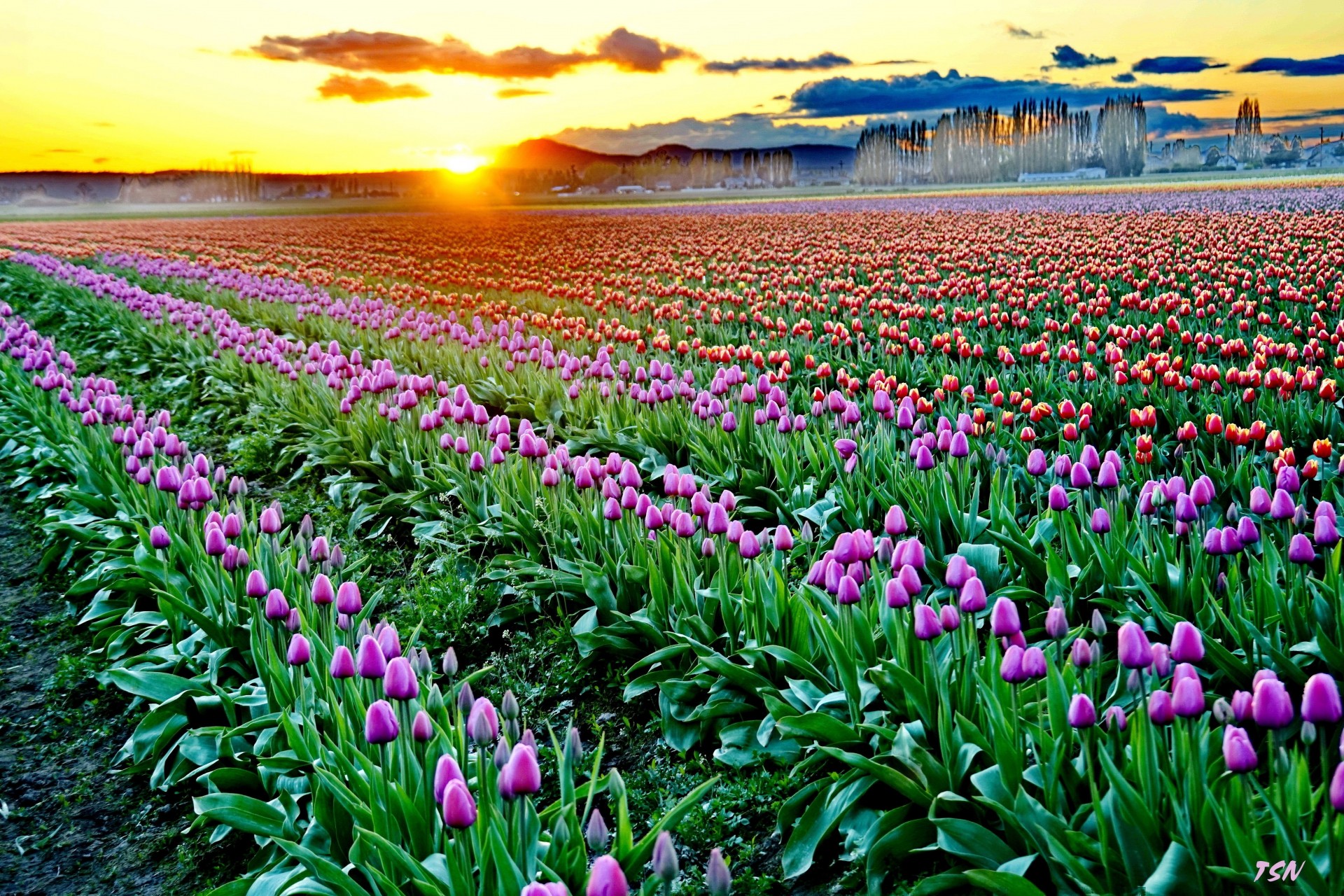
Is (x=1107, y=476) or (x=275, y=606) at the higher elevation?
(x=1107, y=476)

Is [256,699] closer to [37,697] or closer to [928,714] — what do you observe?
[37,697]

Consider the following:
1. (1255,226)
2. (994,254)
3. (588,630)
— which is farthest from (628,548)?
(1255,226)

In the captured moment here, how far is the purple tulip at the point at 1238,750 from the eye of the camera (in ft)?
7.85

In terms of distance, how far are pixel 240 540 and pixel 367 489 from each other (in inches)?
73.7

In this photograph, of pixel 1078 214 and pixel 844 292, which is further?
pixel 1078 214

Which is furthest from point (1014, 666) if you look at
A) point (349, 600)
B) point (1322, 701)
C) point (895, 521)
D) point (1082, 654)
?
point (349, 600)

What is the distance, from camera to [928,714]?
11.3 feet

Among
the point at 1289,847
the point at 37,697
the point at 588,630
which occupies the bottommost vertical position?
the point at 37,697

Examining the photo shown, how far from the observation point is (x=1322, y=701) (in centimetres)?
243

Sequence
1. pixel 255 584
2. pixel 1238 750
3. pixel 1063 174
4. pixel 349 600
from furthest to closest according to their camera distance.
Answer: pixel 1063 174 → pixel 255 584 → pixel 349 600 → pixel 1238 750

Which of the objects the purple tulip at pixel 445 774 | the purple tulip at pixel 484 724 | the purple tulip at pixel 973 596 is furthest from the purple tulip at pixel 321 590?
the purple tulip at pixel 973 596

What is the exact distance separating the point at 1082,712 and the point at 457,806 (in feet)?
5.47

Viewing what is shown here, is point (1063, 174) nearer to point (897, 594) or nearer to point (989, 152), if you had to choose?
point (989, 152)

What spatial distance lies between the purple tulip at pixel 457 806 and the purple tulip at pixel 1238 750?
1833mm
